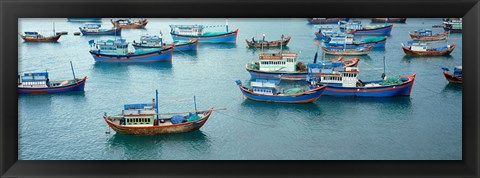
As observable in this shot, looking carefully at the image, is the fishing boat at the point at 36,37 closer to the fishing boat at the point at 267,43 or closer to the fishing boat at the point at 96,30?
the fishing boat at the point at 96,30

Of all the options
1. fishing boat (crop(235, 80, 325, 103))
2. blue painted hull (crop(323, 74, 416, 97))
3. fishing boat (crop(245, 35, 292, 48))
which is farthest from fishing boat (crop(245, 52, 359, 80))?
fishing boat (crop(245, 35, 292, 48))

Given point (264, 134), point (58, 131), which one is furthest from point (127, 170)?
point (58, 131)

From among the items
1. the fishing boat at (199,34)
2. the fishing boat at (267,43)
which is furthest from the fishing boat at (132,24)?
the fishing boat at (267,43)

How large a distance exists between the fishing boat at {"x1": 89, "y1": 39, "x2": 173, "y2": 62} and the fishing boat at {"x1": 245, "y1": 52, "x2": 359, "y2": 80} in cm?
215

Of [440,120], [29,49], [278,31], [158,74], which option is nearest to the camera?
[440,120]

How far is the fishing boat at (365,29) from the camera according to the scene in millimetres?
12484

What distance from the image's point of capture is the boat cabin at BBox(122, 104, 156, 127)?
17.6ft

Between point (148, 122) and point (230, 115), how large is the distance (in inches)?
49.6

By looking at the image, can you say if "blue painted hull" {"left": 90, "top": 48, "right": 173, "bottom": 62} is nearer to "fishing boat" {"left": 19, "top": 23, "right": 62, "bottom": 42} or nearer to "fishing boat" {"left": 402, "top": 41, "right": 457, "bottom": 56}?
"fishing boat" {"left": 19, "top": 23, "right": 62, "bottom": 42}

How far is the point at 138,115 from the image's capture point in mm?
5371

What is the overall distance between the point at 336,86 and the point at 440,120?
1683mm
